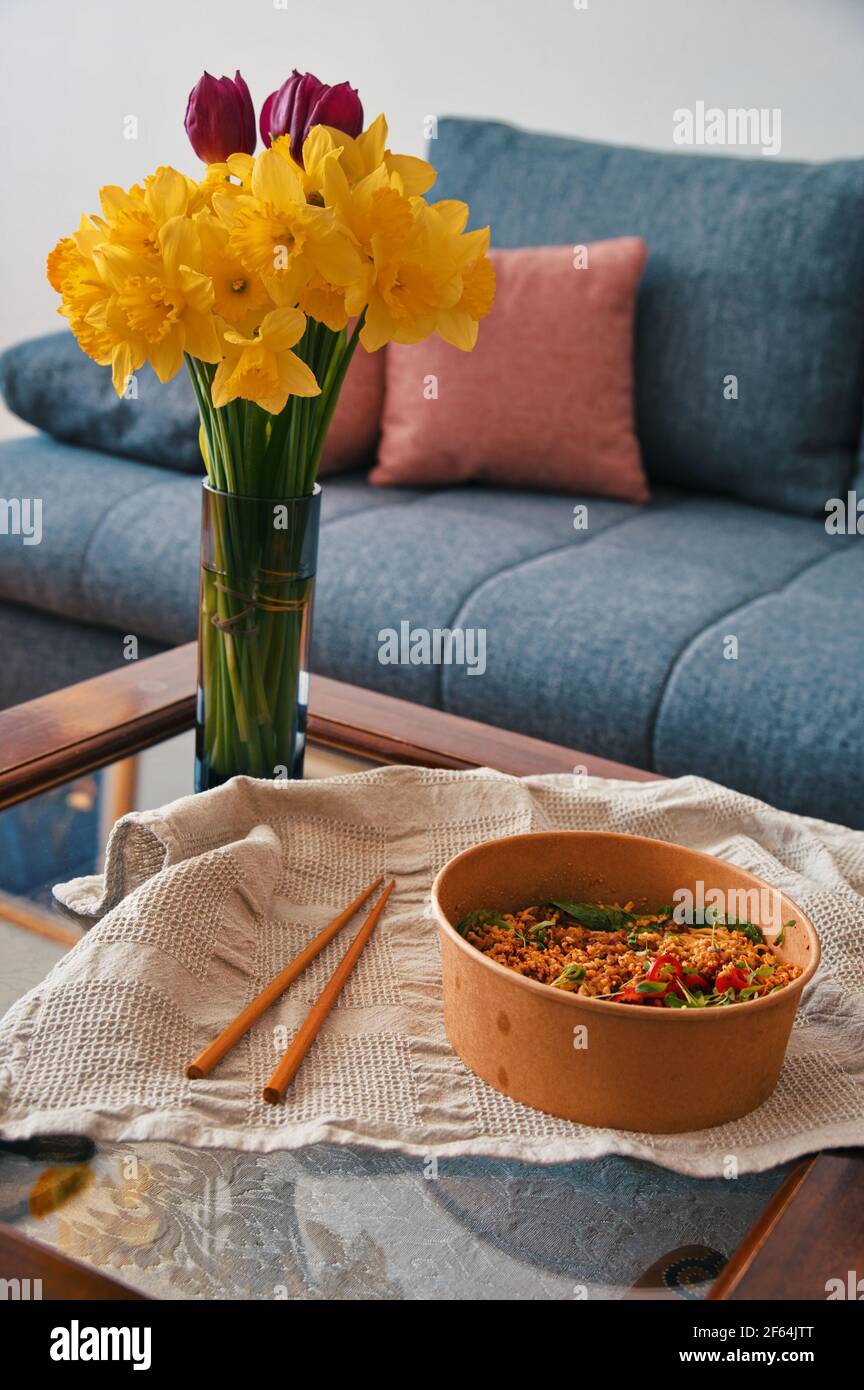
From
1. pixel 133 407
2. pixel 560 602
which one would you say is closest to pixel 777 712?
pixel 560 602

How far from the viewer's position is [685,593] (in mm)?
1710

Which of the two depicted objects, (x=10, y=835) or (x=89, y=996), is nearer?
(x=89, y=996)

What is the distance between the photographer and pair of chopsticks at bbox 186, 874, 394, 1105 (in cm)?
67

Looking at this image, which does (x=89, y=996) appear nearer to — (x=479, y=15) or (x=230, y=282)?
(x=230, y=282)

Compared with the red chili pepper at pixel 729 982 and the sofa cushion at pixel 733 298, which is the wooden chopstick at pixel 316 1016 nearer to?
the red chili pepper at pixel 729 982

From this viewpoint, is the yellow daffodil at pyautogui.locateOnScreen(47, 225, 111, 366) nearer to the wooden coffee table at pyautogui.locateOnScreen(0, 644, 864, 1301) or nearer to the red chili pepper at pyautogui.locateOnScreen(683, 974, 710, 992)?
the wooden coffee table at pyautogui.locateOnScreen(0, 644, 864, 1301)

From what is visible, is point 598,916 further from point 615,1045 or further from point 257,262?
point 257,262

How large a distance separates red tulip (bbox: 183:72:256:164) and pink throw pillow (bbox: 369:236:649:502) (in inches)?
47.6

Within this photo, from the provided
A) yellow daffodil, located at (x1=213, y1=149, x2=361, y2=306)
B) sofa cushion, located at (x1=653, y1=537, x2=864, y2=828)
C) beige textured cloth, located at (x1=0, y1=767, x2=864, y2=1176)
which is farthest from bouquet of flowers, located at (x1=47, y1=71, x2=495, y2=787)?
sofa cushion, located at (x1=653, y1=537, x2=864, y2=828)

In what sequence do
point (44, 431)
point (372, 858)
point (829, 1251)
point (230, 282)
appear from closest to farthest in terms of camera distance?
point (829, 1251) → point (230, 282) → point (372, 858) → point (44, 431)

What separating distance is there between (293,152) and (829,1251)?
27.1 inches

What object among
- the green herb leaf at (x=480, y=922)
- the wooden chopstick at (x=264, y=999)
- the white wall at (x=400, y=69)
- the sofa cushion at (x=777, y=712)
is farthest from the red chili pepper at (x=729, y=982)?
the white wall at (x=400, y=69)

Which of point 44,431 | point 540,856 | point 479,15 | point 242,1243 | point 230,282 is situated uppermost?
point 479,15

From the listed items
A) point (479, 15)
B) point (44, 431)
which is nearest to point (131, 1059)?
point (44, 431)
